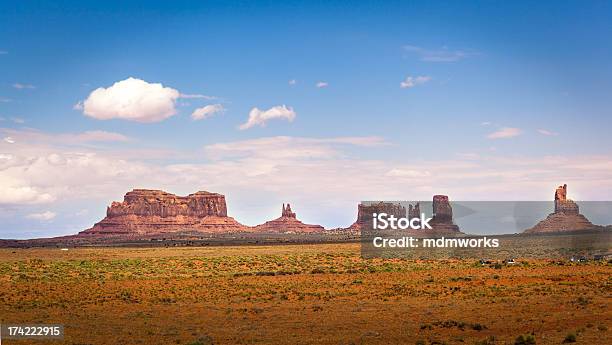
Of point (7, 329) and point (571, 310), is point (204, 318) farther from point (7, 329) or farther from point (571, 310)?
point (571, 310)

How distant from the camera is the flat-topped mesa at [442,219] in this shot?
5167 inches

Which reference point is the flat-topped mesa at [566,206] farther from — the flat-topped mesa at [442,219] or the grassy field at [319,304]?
the grassy field at [319,304]

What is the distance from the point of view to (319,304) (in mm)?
30188

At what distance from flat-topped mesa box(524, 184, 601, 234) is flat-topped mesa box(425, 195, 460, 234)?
16.4m

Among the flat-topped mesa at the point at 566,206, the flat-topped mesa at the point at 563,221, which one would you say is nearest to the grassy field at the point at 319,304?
the flat-topped mesa at the point at 563,221

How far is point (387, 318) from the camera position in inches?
1010

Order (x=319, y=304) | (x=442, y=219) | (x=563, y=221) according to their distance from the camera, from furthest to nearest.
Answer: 1. (x=442, y=219)
2. (x=563, y=221)
3. (x=319, y=304)

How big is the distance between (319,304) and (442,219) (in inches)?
4522

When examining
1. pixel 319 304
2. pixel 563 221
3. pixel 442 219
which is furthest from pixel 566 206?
pixel 319 304

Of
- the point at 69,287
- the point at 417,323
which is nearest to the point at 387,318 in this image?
the point at 417,323

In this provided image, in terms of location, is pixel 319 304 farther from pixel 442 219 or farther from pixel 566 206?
pixel 566 206

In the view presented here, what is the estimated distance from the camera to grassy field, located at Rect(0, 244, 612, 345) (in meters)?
21.6

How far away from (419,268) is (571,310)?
24.5 meters

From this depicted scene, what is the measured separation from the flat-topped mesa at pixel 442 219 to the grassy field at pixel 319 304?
80988mm
